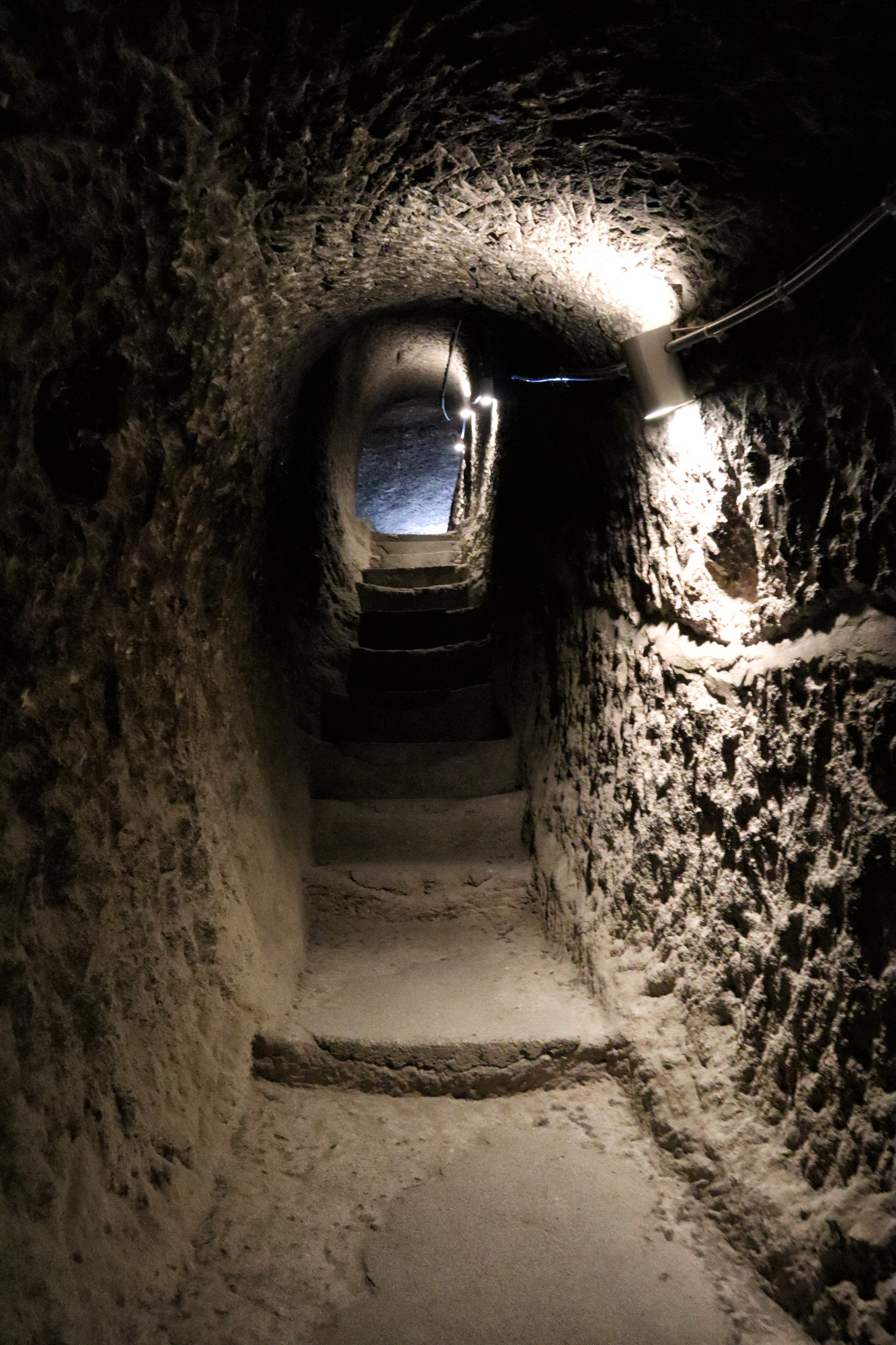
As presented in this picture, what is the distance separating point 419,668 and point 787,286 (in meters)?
3.11

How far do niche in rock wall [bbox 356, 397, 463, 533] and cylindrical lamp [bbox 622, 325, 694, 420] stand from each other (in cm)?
659

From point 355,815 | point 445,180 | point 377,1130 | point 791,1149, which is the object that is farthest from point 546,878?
point 445,180

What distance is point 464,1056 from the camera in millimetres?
2252

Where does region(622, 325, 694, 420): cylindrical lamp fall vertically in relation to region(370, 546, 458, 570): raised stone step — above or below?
above

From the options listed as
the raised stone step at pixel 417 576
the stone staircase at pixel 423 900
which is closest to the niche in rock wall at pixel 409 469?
the raised stone step at pixel 417 576

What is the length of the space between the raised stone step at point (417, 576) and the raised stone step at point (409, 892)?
2.37m

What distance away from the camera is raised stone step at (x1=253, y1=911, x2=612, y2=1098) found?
2252 millimetres

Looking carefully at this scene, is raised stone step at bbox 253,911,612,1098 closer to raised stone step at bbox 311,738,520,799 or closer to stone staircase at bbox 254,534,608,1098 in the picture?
stone staircase at bbox 254,534,608,1098

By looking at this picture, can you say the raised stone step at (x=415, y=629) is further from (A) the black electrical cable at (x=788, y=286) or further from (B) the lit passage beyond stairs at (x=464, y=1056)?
(A) the black electrical cable at (x=788, y=286)

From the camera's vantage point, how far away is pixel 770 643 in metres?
1.58

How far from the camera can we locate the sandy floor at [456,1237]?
1520mm

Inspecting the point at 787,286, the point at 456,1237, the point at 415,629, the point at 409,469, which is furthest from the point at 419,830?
the point at 409,469

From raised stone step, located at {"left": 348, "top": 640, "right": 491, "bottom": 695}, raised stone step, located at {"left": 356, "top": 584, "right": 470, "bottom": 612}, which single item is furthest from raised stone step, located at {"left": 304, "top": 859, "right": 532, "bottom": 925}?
raised stone step, located at {"left": 356, "top": 584, "right": 470, "bottom": 612}

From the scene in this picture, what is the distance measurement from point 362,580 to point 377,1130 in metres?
3.55
